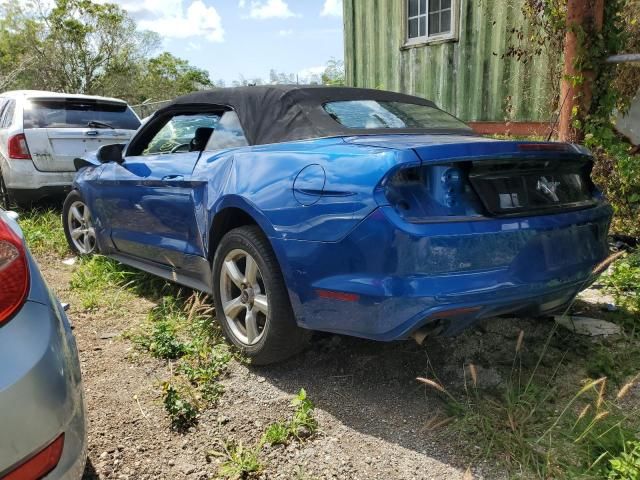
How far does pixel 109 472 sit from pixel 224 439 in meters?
0.49

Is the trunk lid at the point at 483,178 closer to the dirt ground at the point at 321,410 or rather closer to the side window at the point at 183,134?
the dirt ground at the point at 321,410

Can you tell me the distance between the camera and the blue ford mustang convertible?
2.26 metres

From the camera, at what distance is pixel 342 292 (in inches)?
95.2

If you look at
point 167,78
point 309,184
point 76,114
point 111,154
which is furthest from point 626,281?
point 167,78

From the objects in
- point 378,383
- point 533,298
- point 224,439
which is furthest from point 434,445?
point 224,439

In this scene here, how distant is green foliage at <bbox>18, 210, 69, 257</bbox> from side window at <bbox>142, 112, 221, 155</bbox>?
2179 mm

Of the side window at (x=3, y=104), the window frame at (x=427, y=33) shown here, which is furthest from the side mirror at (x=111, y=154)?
the window frame at (x=427, y=33)

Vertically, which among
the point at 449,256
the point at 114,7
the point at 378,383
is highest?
the point at 114,7

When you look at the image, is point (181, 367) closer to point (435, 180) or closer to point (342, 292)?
point (342, 292)

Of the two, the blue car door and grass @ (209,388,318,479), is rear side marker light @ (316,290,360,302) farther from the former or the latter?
the blue car door

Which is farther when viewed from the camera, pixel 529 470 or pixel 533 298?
pixel 533 298

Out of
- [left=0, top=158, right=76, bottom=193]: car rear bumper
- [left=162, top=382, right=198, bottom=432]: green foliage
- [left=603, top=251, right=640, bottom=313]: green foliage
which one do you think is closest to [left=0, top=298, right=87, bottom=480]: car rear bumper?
[left=162, top=382, right=198, bottom=432]: green foliage

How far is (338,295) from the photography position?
2.44 m

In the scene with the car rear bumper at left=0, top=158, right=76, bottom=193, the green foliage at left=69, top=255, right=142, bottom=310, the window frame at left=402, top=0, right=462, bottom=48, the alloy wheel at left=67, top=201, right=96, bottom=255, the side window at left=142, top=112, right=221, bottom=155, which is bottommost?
the green foliage at left=69, top=255, right=142, bottom=310
